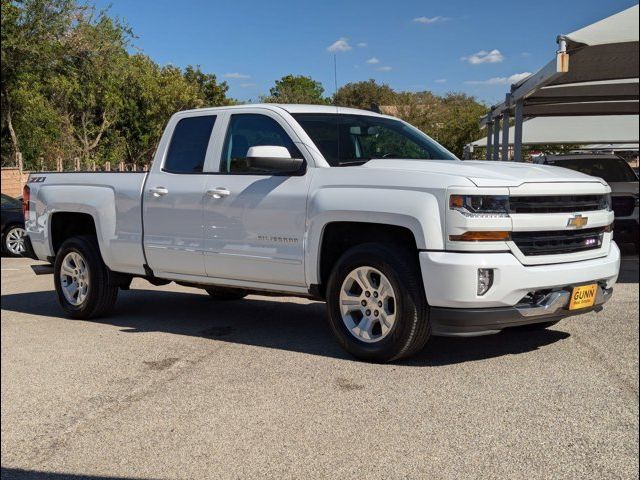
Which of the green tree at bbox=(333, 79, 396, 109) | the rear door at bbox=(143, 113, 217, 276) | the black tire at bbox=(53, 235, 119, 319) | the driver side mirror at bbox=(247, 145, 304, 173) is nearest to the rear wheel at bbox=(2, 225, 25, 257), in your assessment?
the black tire at bbox=(53, 235, 119, 319)

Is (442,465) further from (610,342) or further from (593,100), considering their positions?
(593,100)

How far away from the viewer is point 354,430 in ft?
12.5

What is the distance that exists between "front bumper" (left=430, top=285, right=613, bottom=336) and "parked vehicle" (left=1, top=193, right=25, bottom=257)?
10560 mm

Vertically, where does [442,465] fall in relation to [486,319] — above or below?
below

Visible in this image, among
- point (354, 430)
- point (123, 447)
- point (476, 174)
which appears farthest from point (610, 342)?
point (123, 447)

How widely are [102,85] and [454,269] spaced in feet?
7.81

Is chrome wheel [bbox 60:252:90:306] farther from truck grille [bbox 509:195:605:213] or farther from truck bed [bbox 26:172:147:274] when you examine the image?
truck grille [bbox 509:195:605:213]

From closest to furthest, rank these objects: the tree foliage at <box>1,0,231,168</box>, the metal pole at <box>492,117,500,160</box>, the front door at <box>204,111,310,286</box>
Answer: the tree foliage at <box>1,0,231,168</box>, the front door at <box>204,111,310,286</box>, the metal pole at <box>492,117,500,160</box>

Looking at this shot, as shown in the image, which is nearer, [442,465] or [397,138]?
[442,465]

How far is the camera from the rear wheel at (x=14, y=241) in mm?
13417

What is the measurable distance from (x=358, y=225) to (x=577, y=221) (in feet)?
4.92

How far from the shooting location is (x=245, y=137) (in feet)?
20.1

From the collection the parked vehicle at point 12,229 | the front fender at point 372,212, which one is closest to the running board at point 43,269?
the front fender at point 372,212

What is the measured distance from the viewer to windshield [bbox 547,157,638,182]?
38.6ft
